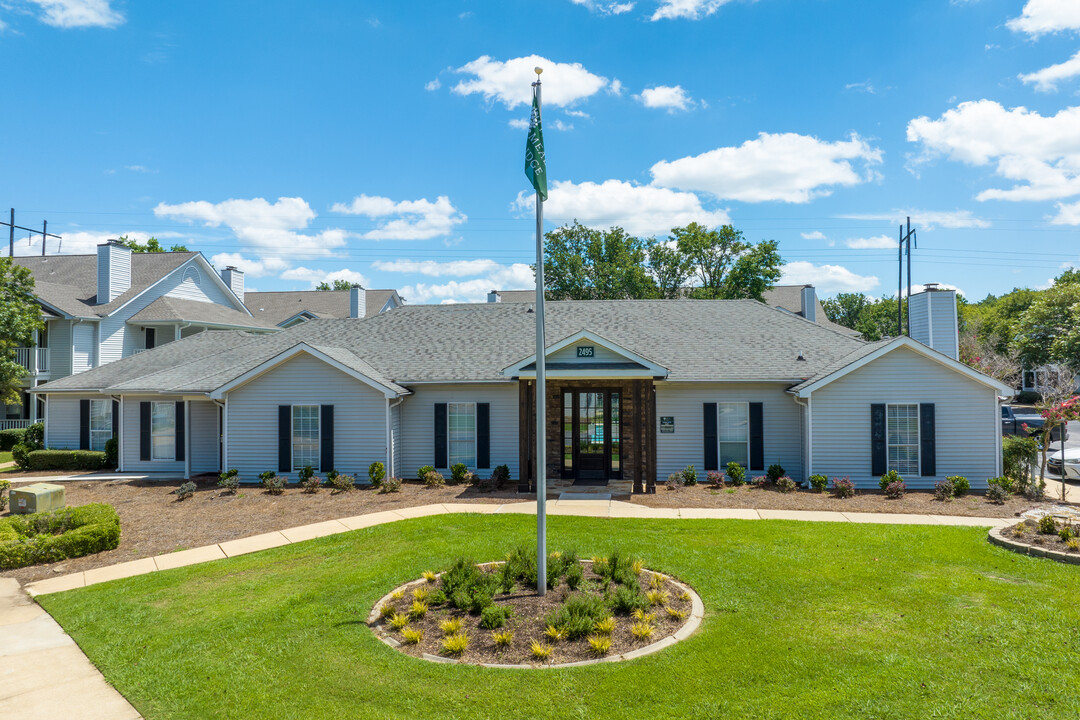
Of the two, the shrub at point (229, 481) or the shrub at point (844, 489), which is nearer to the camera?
the shrub at point (844, 489)

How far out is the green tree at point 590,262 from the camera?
4972 centimetres

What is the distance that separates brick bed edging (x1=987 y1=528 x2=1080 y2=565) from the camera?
976 centimetres

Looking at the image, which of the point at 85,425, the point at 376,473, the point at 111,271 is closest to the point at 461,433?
the point at 376,473

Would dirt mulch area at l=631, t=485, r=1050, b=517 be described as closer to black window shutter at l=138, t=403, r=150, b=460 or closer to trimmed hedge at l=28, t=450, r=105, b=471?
black window shutter at l=138, t=403, r=150, b=460

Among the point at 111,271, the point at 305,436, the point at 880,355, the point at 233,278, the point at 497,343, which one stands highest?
the point at 233,278

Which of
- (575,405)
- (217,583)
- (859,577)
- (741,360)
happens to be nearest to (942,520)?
(859,577)

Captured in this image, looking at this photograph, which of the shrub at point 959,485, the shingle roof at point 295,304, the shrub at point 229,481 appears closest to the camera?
the shrub at point 959,485

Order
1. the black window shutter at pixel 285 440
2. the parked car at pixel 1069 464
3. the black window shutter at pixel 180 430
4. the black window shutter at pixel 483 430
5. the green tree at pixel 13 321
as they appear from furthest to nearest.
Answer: the green tree at pixel 13 321
the black window shutter at pixel 180 430
the parked car at pixel 1069 464
the black window shutter at pixel 483 430
the black window shutter at pixel 285 440

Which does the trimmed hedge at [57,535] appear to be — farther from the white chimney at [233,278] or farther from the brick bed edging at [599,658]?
the white chimney at [233,278]

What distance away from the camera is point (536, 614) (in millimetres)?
7945

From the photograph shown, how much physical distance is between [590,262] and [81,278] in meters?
33.7

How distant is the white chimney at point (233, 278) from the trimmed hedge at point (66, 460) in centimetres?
2052

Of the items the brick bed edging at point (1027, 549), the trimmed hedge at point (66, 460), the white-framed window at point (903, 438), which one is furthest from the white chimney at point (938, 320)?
the trimmed hedge at point (66, 460)

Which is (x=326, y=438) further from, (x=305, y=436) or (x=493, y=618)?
(x=493, y=618)
